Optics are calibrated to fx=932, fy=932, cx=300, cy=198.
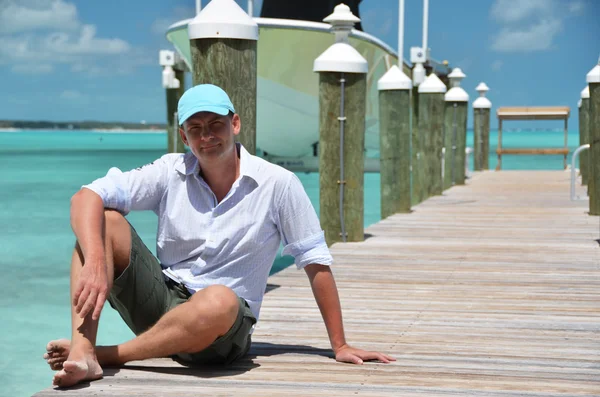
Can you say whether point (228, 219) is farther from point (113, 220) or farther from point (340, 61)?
point (340, 61)

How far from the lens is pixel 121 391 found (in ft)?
10.2

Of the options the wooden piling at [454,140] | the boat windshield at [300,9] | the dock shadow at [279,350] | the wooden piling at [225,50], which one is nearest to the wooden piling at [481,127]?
the boat windshield at [300,9]

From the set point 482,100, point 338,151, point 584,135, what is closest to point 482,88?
point 482,100

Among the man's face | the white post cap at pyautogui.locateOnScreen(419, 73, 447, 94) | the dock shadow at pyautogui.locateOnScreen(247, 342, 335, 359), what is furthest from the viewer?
the white post cap at pyautogui.locateOnScreen(419, 73, 447, 94)

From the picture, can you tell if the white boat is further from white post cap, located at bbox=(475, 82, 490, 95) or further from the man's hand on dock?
the man's hand on dock

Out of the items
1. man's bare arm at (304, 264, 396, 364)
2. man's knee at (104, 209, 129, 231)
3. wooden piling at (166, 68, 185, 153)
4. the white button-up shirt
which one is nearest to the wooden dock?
man's bare arm at (304, 264, 396, 364)

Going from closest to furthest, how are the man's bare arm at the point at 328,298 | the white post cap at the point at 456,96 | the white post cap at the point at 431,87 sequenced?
1. the man's bare arm at the point at 328,298
2. the white post cap at the point at 431,87
3. the white post cap at the point at 456,96

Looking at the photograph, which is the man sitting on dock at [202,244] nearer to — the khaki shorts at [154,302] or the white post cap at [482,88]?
the khaki shorts at [154,302]

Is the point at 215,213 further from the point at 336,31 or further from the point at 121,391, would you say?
the point at 336,31

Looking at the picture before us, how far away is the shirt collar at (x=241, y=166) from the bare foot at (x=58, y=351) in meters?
0.75

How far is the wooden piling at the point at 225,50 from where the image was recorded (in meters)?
4.91

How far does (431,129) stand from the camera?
473 inches

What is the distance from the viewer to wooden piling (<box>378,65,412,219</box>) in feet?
31.6

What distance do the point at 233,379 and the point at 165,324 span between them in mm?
312
